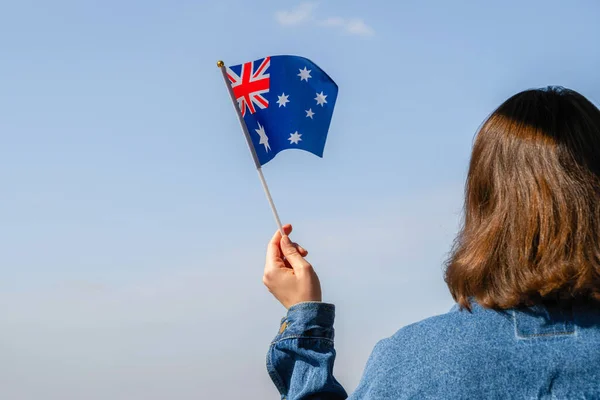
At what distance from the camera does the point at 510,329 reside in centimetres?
240

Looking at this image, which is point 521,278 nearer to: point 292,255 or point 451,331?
point 451,331

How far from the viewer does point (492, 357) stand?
A: 2371 mm

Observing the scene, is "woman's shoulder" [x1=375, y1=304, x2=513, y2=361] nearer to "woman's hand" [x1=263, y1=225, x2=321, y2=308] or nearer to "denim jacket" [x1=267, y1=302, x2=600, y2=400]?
"denim jacket" [x1=267, y1=302, x2=600, y2=400]

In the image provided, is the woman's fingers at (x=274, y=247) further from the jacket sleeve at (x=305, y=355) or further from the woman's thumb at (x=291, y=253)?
the jacket sleeve at (x=305, y=355)

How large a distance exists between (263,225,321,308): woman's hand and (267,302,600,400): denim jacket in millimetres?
657

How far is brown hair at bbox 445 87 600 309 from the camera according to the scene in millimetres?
2355

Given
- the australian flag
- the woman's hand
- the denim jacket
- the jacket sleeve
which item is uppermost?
the australian flag

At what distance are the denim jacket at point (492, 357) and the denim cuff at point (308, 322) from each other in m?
0.48

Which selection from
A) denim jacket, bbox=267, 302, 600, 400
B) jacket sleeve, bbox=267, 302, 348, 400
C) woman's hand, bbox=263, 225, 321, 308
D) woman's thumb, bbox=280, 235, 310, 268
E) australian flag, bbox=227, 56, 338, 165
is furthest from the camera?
australian flag, bbox=227, 56, 338, 165

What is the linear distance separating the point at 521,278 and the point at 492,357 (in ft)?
0.76

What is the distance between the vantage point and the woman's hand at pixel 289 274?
3289 mm

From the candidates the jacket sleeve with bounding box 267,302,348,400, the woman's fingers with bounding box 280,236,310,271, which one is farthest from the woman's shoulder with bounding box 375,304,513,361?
the woman's fingers with bounding box 280,236,310,271

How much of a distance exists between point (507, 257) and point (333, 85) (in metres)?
2.39

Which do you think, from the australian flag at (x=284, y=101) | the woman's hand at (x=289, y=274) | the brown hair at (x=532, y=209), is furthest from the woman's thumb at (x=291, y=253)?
the australian flag at (x=284, y=101)
